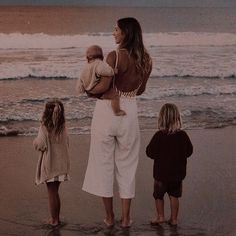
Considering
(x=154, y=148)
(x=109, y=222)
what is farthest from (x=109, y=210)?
(x=154, y=148)

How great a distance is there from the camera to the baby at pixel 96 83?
357 centimetres

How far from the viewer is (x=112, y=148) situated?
3697 millimetres

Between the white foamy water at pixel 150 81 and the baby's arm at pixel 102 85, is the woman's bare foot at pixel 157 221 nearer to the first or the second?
the baby's arm at pixel 102 85

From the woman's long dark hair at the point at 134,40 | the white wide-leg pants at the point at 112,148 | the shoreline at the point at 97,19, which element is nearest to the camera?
the woman's long dark hair at the point at 134,40

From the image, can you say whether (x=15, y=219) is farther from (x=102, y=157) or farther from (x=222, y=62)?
(x=222, y=62)

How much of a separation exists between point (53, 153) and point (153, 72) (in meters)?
1.66

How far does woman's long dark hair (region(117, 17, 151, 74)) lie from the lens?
353 centimetres

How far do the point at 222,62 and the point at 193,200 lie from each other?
5.05 ft

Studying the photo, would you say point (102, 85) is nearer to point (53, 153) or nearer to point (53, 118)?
point (53, 118)

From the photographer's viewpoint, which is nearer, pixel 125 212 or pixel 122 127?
pixel 122 127

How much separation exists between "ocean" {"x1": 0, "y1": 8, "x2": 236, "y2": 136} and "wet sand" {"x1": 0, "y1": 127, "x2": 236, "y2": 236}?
0.57 ft

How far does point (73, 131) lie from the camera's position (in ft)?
16.1

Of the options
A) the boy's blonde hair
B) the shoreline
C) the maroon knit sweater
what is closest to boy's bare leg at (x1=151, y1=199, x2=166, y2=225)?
the maroon knit sweater

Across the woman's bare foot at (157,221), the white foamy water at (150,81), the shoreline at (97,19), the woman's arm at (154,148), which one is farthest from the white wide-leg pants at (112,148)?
the shoreline at (97,19)
